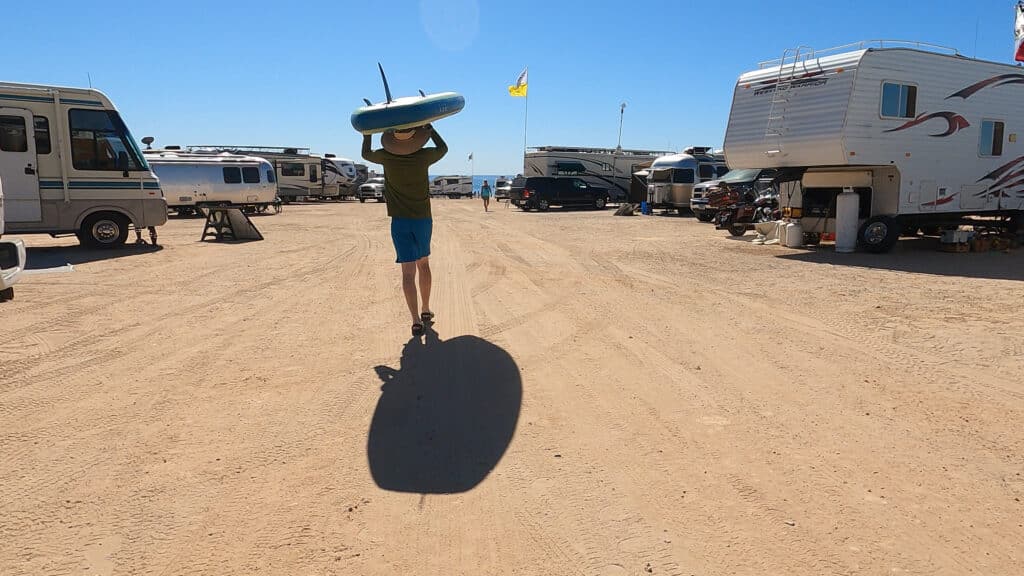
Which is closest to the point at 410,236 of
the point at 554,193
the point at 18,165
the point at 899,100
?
the point at 18,165

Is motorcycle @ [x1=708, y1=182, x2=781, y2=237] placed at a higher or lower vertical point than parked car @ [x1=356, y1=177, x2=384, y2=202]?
lower

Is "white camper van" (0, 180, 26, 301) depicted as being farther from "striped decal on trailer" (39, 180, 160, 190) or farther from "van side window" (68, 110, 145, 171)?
"van side window" (68, 110, 145, 171)

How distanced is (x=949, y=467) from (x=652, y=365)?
2081 millimetres

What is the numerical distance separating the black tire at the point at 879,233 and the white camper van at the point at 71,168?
1361 cm

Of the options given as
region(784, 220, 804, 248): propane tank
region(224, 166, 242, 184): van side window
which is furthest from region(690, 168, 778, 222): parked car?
region(224, 166, 242, 184): van side window

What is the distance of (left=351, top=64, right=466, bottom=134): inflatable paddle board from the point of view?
5148 millimetres

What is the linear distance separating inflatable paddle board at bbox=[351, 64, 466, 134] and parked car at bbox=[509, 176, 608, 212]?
27.5 metres

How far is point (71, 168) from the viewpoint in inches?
471

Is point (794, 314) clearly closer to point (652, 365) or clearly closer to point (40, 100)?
point (652, 365)

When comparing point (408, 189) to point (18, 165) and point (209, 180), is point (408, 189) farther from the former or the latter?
point (209, 180)

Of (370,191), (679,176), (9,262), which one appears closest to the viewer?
(9,262)

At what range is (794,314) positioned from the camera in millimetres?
6910

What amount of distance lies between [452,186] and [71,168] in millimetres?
44252

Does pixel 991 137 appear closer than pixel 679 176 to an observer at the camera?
Yes
